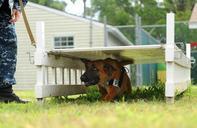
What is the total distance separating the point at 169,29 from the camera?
548 cm

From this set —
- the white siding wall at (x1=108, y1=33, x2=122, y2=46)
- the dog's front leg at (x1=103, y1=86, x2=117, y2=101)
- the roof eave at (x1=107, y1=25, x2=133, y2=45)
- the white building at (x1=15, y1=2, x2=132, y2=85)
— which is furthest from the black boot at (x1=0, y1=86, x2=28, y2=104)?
the white siding wall at (x1=108, y1=33, x2=122, y2=46)

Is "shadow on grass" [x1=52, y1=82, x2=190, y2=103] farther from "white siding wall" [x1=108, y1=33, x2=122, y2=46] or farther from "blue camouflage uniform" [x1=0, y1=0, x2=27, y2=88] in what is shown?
"white siding wall" [x1=108, y1=33, x2=122, y2=46]

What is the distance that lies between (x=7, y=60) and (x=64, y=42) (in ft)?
61.9

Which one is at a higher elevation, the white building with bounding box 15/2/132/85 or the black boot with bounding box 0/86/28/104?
the white building with bounding box 15/2/132/85

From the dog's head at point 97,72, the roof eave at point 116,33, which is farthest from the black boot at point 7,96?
the roof eave at point 116,33

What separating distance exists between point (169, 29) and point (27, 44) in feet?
66.6

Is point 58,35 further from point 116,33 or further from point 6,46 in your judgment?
point 6,46

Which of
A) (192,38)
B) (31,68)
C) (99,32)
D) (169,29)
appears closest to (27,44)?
(31,68)

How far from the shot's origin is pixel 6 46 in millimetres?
6262

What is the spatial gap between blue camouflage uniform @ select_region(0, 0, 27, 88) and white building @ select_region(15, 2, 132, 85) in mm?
17593

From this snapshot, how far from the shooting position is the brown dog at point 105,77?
593 cm

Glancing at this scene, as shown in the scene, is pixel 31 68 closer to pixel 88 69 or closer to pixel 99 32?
pixel 99 32

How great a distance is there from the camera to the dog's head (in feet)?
19.4

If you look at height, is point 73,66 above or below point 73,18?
below
